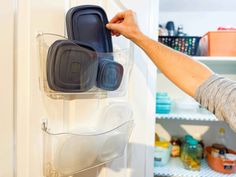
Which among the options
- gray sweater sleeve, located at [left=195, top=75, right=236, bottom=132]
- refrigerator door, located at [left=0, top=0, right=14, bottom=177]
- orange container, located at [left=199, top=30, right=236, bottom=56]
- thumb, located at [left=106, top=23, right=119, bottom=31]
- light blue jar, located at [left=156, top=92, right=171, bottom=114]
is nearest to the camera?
refrigerator door, located at [left=0, top=0, right=14, bottom=177]

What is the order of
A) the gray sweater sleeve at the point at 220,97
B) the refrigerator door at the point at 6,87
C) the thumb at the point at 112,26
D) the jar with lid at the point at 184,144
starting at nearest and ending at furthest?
the refrigerator door at the point at 6,87, the gray sweater sleeve at the point at 220,97, the thumb at the point at 112,26, the jar with lid at the point at 184,144

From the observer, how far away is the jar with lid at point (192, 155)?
5.23 feet

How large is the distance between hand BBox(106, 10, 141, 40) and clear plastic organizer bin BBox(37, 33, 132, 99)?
70 millimetres

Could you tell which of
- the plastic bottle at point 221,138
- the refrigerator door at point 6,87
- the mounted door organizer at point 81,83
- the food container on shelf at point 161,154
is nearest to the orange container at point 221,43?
the plastic bottle at point 221,138

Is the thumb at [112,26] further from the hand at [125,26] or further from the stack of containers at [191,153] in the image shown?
the stack of containers at [191,153]

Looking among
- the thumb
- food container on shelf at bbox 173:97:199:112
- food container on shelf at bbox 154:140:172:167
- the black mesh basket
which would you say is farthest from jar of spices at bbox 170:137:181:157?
the thumb

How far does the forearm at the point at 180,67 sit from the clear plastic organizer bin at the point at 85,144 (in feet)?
0.73

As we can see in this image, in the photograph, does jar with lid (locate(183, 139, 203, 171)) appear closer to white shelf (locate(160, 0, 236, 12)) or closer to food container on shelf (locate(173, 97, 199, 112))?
food container on shelf (locate(173, 97, 199, 112))

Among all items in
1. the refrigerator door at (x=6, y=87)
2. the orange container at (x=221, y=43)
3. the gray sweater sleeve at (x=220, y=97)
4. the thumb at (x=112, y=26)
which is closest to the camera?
the refrigerator door at (x=6, y=87)

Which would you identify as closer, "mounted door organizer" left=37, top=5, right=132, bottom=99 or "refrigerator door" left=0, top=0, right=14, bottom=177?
"refrigerator door" left=0, top=0, right=14, bottom=177

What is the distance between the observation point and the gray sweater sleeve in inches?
21.1

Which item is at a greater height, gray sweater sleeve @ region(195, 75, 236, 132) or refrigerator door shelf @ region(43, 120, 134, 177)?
gray sweater sleeve @ region(195, 75, 236, 132)

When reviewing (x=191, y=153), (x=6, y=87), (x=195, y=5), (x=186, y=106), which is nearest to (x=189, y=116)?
(x=186, y=106)

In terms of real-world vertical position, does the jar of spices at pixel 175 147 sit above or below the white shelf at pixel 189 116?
below
